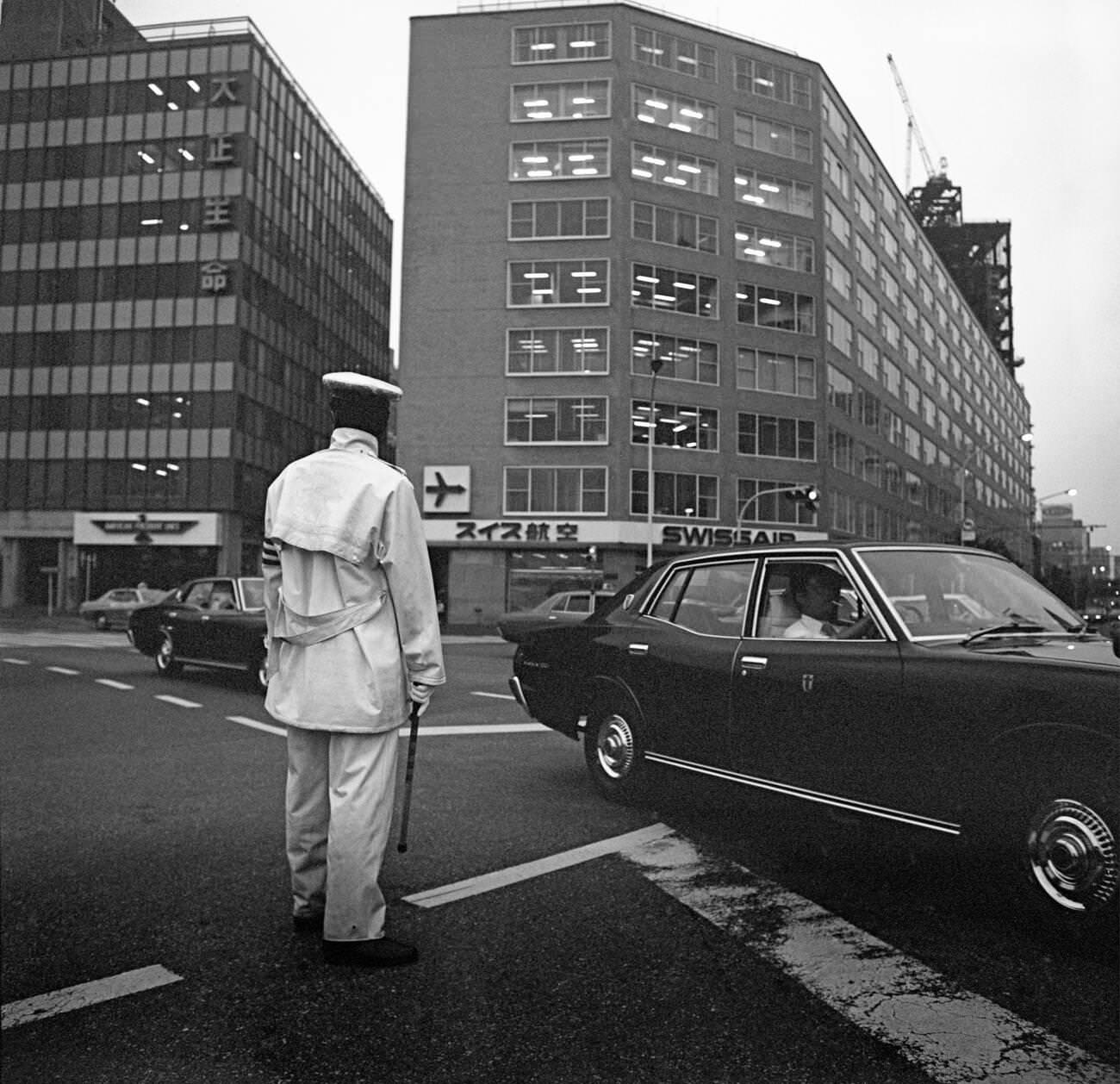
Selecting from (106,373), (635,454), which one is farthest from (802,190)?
(106,373)

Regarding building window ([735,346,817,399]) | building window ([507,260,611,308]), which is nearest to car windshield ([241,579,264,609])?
building window ([507,260,611,308])

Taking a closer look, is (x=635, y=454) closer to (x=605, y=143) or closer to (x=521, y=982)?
(x=605, y=143)

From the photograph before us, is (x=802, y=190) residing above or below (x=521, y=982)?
above

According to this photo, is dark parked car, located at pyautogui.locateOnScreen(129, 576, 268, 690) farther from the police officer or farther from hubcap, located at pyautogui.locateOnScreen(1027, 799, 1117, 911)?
hubcap, located at pyautogui.locateOnScreen(1027, 799, 1117, 911)

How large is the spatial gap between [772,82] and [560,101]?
1154 cm

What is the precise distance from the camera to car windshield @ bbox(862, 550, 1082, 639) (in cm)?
412

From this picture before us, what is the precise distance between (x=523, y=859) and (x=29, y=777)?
3.71 metres

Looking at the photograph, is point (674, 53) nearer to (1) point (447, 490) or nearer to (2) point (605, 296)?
(2) point (605, 296)

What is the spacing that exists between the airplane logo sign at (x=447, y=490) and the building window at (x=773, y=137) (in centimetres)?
2136

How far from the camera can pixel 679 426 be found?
143 ft

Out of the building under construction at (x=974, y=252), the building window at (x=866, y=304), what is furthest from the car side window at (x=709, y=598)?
the building under construction at (x=974, y=252)

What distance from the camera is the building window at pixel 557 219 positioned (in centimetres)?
4344

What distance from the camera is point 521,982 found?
9.34 feet

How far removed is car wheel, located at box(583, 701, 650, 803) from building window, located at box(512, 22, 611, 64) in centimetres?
4524
